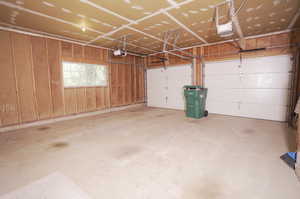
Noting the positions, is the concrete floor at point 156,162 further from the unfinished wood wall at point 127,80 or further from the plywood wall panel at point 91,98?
the unfinished wood wall at point 127,80

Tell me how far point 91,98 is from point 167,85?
377 cm

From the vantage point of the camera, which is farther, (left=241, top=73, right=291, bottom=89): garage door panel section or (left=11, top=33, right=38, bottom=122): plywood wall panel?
(left=241, top=73, right=291, bottom=89): garage door panel section

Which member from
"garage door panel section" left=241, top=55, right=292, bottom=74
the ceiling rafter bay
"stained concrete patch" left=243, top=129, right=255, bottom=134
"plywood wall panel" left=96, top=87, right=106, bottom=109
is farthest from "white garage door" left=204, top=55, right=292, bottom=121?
"plywood wall panel" left=96, top=87, right=106, bottom=109

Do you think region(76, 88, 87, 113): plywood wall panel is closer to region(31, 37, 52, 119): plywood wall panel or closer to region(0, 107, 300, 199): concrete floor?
region(31, 37, 52, 119): plywood wall panel

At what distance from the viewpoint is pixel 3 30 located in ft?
12.5

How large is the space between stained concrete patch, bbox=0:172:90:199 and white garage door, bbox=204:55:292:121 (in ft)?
18.2

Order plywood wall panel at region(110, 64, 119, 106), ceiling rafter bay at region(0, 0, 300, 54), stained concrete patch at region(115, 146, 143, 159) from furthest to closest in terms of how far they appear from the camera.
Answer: plywood wall panel at region(110, 64, 119, 106) → ceiling rafter bay at region(0, 0, 300, 54) → stained concrete patch at region(115, 146, 143, 159)

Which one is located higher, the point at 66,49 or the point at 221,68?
the point at 66,49

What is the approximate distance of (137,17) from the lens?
3346 millimetres

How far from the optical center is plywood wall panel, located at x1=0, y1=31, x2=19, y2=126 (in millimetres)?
3857

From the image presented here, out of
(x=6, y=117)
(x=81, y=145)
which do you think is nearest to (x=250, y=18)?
(x=81, y=145)

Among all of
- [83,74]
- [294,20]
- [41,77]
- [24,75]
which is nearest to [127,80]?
[83,74]

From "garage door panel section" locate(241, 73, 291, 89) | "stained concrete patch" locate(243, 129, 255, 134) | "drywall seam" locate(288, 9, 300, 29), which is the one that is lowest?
"stained concrete patch" locate(243, 129, 255, 134)

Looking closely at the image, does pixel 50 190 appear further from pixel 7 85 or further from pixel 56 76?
pixel 56 76
